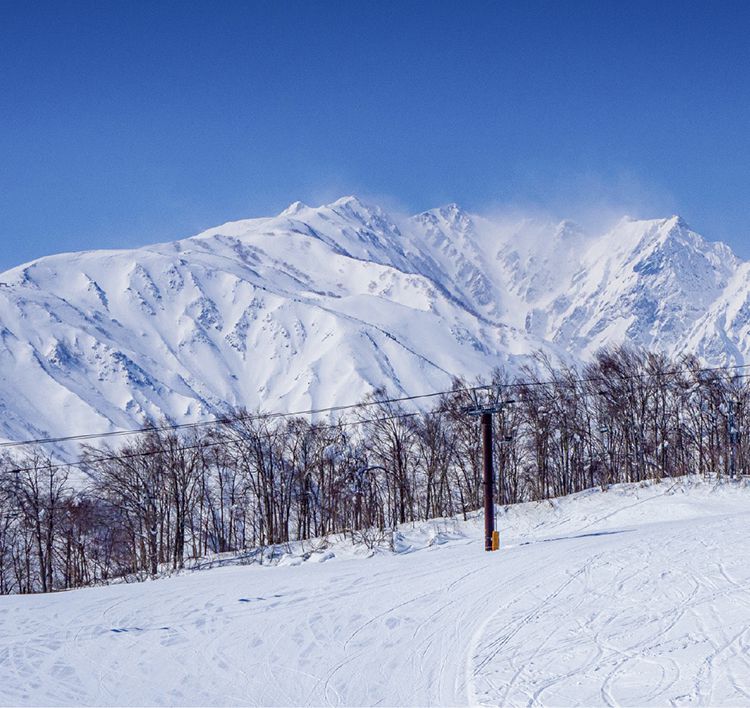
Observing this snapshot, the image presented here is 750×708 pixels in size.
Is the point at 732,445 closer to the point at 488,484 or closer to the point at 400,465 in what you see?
the point at 400,465

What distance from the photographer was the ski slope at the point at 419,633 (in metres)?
12.3

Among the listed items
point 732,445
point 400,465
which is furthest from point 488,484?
point 732,445

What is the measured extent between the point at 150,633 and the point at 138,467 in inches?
1568

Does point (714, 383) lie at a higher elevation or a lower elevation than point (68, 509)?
higher

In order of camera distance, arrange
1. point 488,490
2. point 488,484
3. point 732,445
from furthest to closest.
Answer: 1. point 732,445
2. point 488,484
3. point 488,490

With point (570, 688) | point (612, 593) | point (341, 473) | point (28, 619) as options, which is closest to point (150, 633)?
point (28, 619)

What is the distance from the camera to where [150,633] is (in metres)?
16.1

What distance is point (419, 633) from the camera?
1584 centimetres

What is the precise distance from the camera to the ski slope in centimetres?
1234

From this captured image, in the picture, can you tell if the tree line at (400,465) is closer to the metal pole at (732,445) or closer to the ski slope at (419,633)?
the metal pole at (732,445)

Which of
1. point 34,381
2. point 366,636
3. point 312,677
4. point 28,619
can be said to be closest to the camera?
point 312,677

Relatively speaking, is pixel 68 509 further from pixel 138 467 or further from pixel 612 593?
pixel 612 593

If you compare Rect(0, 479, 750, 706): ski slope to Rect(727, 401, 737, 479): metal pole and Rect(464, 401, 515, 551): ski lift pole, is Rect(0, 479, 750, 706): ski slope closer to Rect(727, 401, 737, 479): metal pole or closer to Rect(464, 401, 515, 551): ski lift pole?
Rect(464, 401, 515, 551): ski lift pole

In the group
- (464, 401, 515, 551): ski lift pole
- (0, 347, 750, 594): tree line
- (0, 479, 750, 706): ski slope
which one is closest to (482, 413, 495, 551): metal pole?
(464, 401, 515, 551): ski lift pole
